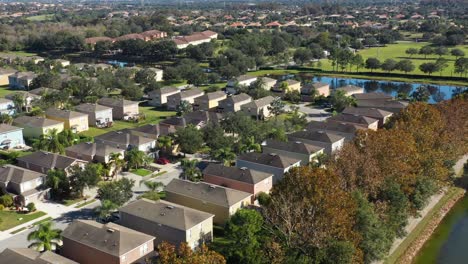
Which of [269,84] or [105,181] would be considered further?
[269,84]

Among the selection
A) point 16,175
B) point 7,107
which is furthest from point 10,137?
point 7,107

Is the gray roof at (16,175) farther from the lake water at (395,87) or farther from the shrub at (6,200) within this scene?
the lake water at (395,87)

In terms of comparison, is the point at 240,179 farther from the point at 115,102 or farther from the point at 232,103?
the point at 115,102

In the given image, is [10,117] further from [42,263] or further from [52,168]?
[42,263]

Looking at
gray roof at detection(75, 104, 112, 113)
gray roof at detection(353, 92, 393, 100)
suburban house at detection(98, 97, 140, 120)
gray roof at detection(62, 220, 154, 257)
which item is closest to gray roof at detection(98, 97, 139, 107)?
suburban house at detection(98, 97, 140, 120)

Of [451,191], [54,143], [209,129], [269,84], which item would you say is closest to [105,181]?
[54,143]

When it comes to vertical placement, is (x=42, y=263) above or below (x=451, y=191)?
above
